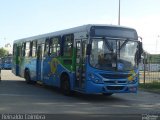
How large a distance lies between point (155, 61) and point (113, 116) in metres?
14.5

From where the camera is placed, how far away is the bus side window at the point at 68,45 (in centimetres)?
1789

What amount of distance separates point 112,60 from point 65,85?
315 centimetres

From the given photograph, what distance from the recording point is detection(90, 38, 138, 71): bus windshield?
52.4ft

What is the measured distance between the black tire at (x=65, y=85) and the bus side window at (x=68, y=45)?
1.08 m

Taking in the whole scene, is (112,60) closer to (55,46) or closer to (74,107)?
(74,107)

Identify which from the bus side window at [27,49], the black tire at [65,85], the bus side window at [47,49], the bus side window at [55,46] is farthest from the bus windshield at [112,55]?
the bus side window at [27,49]

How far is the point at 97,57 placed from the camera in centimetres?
1598

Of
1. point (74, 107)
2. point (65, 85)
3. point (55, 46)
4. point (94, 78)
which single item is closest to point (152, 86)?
point (55, 46)

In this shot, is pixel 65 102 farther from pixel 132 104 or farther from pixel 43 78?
pixel 43 78

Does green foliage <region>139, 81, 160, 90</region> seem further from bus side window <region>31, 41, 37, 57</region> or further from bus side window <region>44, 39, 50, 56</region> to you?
bus side window <region>31, 41, 37, 57</region>

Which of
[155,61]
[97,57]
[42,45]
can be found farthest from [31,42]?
[97,57]

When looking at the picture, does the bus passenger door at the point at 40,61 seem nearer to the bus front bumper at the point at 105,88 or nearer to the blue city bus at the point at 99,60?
the blue city bus at the point at 99,60

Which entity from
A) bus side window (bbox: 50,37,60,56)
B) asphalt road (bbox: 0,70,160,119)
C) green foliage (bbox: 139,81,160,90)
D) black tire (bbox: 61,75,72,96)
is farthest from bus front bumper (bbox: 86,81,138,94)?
green foliage (bbox: 139,81,160,90)

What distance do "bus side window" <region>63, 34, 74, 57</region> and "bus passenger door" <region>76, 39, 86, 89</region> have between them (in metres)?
0.81
